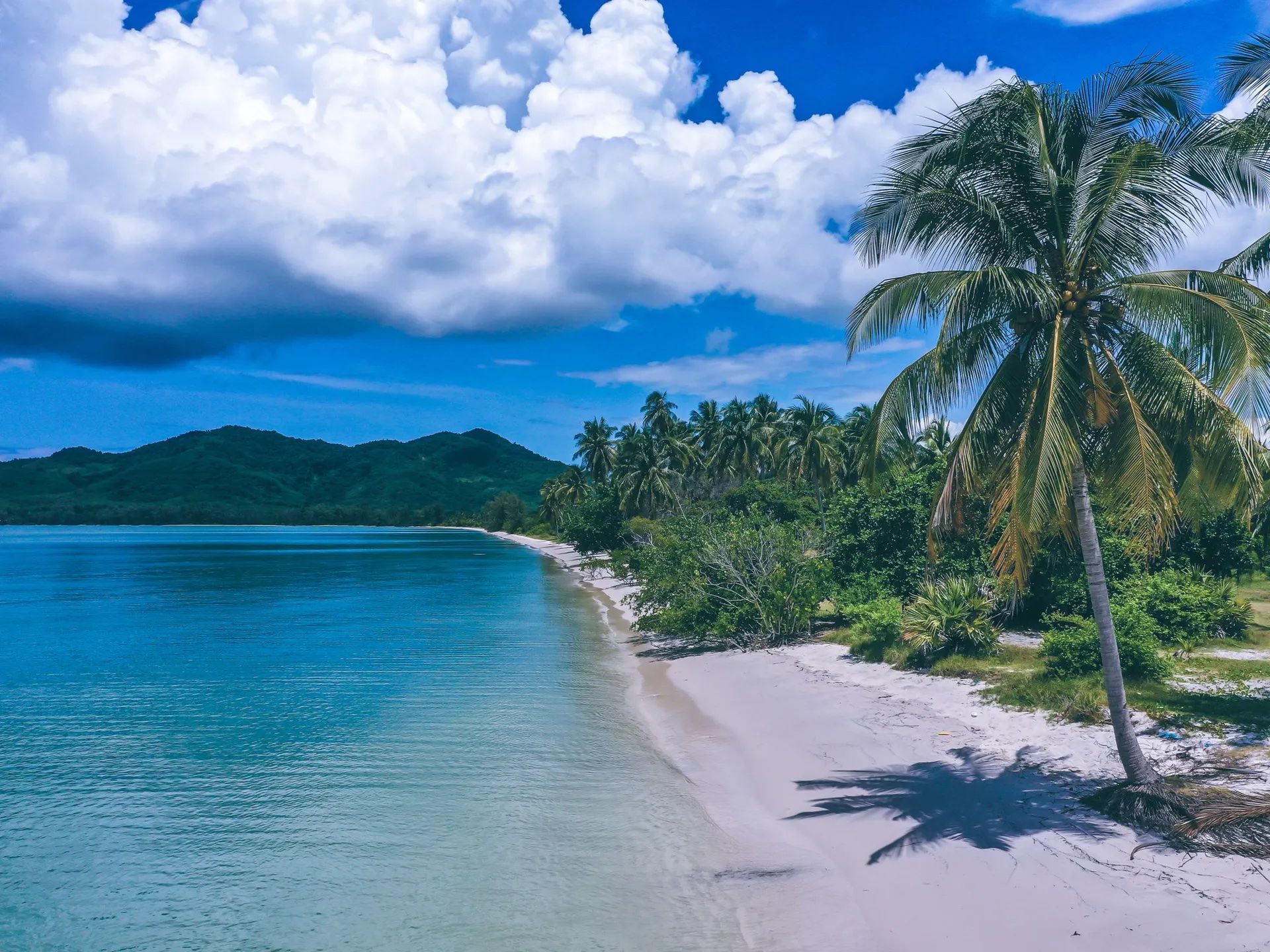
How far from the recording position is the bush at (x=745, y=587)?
21141 mm

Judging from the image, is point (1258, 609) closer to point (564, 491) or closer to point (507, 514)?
point (564, 491)

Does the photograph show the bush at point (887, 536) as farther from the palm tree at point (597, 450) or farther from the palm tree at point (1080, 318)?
the palm tree at point (597, 450)

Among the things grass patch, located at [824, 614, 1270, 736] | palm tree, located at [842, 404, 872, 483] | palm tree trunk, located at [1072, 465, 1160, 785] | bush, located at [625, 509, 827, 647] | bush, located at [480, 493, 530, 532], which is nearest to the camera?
palm tree trunk, located at [1072, 465, 1160, 785]

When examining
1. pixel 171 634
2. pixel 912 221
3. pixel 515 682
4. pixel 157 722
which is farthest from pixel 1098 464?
pixel 171 634

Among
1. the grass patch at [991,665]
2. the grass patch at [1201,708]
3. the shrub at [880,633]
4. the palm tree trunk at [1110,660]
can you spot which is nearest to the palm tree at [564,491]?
the shrub at [880,633]

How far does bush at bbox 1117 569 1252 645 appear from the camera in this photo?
600 inches

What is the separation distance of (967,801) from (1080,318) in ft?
18.4

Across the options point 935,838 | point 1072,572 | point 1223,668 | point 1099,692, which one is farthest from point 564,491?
point 935,838

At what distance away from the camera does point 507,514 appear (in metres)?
158

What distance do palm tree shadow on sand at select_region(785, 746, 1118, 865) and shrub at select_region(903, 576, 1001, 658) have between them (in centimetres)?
503

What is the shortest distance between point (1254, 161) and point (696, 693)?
42.9 ft

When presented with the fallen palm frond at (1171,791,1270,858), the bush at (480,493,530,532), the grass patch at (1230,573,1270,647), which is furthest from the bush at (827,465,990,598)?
the bush at (480,493,530,532)

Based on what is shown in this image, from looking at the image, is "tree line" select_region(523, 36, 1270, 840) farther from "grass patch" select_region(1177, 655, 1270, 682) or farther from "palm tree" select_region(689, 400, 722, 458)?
"palm tree" select_region(689, 400, 722, 458)

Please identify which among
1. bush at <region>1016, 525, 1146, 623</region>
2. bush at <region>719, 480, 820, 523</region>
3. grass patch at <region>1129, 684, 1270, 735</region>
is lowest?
grass patch at <region>1129, 684, 1270, 735</region>
